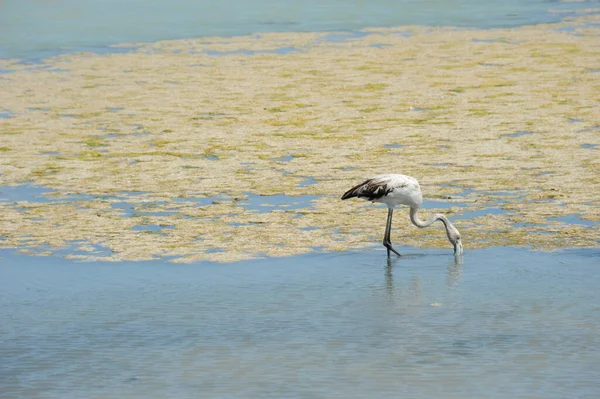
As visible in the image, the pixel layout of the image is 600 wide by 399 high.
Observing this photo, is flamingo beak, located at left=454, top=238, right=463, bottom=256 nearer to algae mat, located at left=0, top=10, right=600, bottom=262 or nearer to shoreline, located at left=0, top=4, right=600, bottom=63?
algae mat, located at left=0, top=10, right=600, bottom=262

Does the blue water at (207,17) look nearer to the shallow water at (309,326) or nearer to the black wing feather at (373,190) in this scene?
the black wing feather at (373,190)

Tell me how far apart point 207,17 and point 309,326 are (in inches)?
815

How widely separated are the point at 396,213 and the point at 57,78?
9696mm

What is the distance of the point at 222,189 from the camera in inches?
425

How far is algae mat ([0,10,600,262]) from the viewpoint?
9.33 meters

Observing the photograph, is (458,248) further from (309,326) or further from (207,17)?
(207,17)

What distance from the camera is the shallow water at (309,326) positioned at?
6090 mm

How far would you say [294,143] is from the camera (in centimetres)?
1286

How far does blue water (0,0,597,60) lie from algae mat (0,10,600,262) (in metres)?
2.68

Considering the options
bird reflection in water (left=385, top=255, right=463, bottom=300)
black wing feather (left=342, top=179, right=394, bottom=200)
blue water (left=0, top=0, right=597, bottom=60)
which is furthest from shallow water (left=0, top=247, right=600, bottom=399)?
blue water (left=0, top=0, right=597, bottom=60)

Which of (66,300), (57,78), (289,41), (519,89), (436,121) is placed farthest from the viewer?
(289,41)

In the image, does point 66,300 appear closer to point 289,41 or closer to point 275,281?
point 275,281

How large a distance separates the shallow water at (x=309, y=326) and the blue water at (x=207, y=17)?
1369 cm

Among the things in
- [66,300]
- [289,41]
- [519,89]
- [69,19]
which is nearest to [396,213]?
[66,300]
